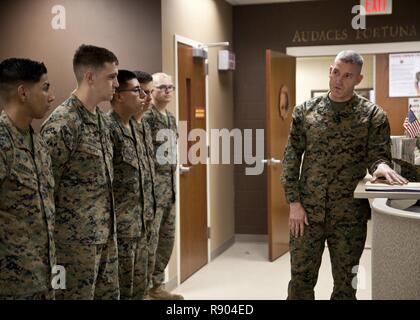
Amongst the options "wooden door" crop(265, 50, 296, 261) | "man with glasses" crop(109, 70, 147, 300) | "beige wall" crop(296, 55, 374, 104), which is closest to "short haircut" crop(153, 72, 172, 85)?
"man with glasses" crop(109, 70, 147, 300)

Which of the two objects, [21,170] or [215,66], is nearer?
[21,170]

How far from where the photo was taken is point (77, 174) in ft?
9.34

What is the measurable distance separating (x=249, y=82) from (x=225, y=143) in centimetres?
80

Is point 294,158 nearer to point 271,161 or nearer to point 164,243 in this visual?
point 164,243

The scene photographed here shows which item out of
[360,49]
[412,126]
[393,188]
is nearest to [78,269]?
[393,188]

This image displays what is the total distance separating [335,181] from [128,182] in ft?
3.81

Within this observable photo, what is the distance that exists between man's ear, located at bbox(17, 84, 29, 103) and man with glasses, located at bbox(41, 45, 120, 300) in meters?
0.35

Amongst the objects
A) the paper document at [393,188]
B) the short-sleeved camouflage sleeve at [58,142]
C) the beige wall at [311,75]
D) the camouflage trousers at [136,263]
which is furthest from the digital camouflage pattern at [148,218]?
the beige wall at [311,75]

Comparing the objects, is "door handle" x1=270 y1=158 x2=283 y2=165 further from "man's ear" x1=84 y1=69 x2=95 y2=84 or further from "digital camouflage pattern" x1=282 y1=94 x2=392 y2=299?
"man's ear" x1=84 y1=69 x2=95 y2=84

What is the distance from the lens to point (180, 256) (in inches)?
197

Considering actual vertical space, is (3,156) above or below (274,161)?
above

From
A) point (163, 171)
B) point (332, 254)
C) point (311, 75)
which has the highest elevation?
point (311, 75)
